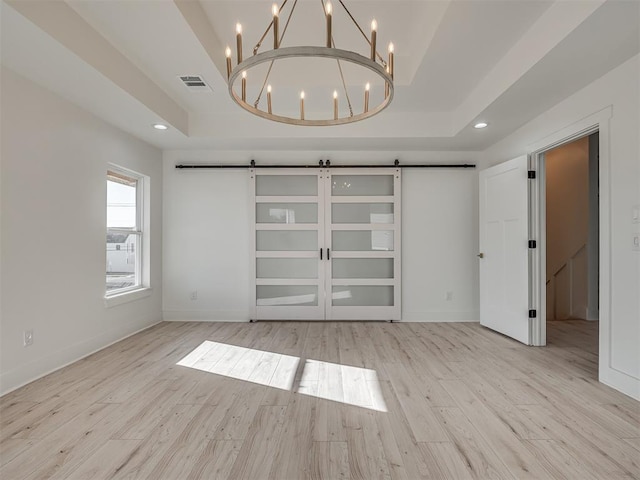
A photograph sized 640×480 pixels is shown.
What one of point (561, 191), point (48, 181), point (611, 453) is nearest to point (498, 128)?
point (561, 191)

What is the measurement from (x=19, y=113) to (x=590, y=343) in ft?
19.4

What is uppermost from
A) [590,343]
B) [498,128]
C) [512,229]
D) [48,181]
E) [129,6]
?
[129,6]

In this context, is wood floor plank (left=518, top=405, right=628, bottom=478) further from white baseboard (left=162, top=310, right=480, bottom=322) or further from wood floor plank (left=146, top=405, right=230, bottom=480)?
white baseboard (left=162, top=310, right=480, bottom=322)

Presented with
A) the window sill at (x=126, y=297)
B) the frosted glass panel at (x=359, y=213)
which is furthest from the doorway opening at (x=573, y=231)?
the window sill at (x=126, y=297)

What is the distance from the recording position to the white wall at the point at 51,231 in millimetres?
2598

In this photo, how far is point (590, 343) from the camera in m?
3.79

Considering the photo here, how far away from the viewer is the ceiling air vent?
3271mm

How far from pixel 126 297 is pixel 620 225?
487 centimetres

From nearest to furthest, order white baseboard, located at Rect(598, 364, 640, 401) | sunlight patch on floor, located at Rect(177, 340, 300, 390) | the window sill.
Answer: white baseboard, located at Rect(598, 364, 640, 401) < sunlight patch on floor, located at Rect(177, 340, 300, 390) < the window sill

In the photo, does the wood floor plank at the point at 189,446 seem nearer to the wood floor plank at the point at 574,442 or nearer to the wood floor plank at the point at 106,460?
the wood floor plank at the point at 106,460

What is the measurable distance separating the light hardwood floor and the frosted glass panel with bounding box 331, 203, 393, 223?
194 centimetres

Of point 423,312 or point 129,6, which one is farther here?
point 423,312

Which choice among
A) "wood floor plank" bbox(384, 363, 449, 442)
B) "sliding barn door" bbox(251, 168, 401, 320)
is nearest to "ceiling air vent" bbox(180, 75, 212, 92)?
"sliding barn door" bbox(251, 168, 401, 320)

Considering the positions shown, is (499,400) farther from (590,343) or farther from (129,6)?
(129,6)
